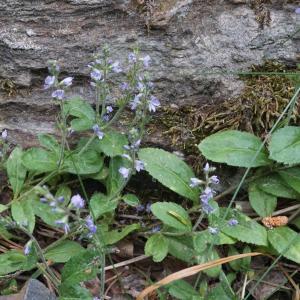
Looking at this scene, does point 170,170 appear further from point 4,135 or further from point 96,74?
point 4,135

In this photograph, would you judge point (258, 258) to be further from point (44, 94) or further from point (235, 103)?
point (44, 94)

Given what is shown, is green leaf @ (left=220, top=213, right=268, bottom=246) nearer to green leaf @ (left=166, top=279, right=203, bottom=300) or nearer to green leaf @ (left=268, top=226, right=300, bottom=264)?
green leaf @ (left=268, top=226, right=300, bottom=264)

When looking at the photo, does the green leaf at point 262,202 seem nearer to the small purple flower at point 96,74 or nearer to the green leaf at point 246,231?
the green leaf at point 246,231

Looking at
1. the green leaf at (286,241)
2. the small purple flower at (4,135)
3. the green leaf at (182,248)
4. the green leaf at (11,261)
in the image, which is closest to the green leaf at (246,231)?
the green leaf at (286,241)

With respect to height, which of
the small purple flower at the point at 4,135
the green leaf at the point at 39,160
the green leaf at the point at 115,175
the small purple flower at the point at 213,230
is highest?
the small purple flower at the point at 4,135

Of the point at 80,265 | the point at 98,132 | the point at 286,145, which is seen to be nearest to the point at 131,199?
the point at 98,132

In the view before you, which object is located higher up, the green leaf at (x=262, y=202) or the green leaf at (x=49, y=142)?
the green leaf at (x=49, y=142)

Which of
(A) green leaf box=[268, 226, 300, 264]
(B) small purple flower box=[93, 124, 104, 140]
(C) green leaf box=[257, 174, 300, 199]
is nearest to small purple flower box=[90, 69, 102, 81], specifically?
(B) small purple flower box=[93, 124, 104, 140]
